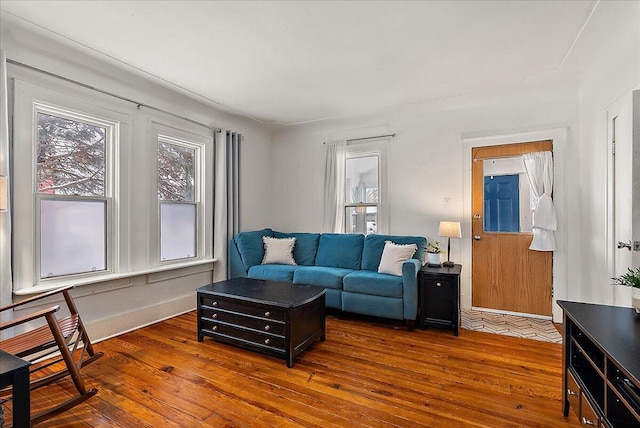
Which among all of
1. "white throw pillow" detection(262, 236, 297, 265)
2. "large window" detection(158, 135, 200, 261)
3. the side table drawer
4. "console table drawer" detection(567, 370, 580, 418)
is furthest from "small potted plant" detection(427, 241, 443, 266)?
"large window" detection(158, 135, 200, 261)

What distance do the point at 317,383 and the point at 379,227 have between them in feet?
8.58

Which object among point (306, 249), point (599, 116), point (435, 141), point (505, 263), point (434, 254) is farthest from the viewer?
point (306, 249)

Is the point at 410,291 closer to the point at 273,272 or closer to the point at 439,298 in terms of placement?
the point at 439,298

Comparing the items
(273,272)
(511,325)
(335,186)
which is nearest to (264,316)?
(273,272)

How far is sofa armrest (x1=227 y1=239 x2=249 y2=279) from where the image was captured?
4.22m

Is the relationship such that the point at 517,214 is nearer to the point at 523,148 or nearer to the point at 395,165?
the point at 523,148

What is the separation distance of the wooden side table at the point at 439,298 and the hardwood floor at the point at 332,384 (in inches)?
7.3

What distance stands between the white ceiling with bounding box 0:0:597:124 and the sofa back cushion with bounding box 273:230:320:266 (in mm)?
1972

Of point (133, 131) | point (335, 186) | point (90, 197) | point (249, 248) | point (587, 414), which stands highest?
point (133, 131)

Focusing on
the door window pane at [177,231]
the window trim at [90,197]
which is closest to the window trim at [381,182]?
the door window pane at [177,231]

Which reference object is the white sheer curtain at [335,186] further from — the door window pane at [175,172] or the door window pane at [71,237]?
the door window pane at [71,237]

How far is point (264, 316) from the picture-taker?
2.61 m

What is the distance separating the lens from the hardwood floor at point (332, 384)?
1.84 meters

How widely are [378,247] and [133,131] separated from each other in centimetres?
306
